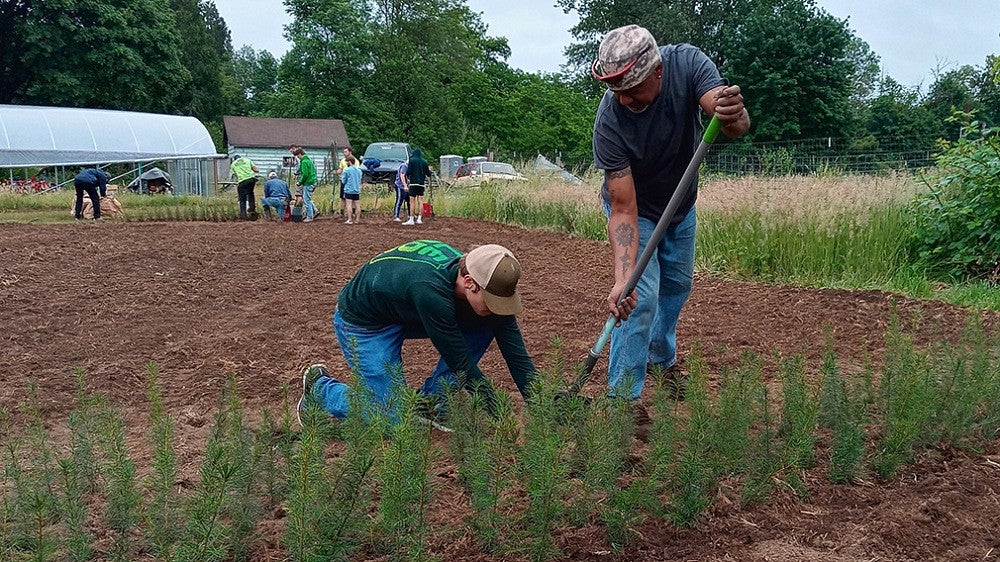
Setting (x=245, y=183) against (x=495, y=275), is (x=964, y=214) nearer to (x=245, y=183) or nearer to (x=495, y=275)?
(x=495, y=275)

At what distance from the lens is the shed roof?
43500 millimetres

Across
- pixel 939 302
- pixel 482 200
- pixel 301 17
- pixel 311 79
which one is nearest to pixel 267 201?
pixel 482 200

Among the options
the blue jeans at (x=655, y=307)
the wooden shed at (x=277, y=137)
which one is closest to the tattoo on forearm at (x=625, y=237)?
the blue jeans at (x=655, y=307)

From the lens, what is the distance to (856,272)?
793cm

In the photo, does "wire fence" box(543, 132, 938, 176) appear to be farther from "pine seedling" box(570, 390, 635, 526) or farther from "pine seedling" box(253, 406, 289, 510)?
"pine seedling" box(253, 406, 289, 510)

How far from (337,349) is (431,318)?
2521mm

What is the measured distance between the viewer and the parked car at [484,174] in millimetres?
18516

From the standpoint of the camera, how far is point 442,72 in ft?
162

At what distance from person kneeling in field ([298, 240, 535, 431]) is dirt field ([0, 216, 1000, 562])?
17.3 inches

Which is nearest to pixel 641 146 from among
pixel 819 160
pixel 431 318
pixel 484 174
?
pixel 431 318

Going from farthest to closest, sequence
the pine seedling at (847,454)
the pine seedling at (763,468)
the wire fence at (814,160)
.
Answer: the wire fence at (814,160) < the pine seedling at (847,454) < the pine seedling at (763,468)

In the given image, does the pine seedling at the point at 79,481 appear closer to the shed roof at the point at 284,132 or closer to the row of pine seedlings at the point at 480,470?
the row of pine seedlings at the point at 480,470

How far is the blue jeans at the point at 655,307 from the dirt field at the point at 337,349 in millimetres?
479

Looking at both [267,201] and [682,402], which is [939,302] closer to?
[682,402]
